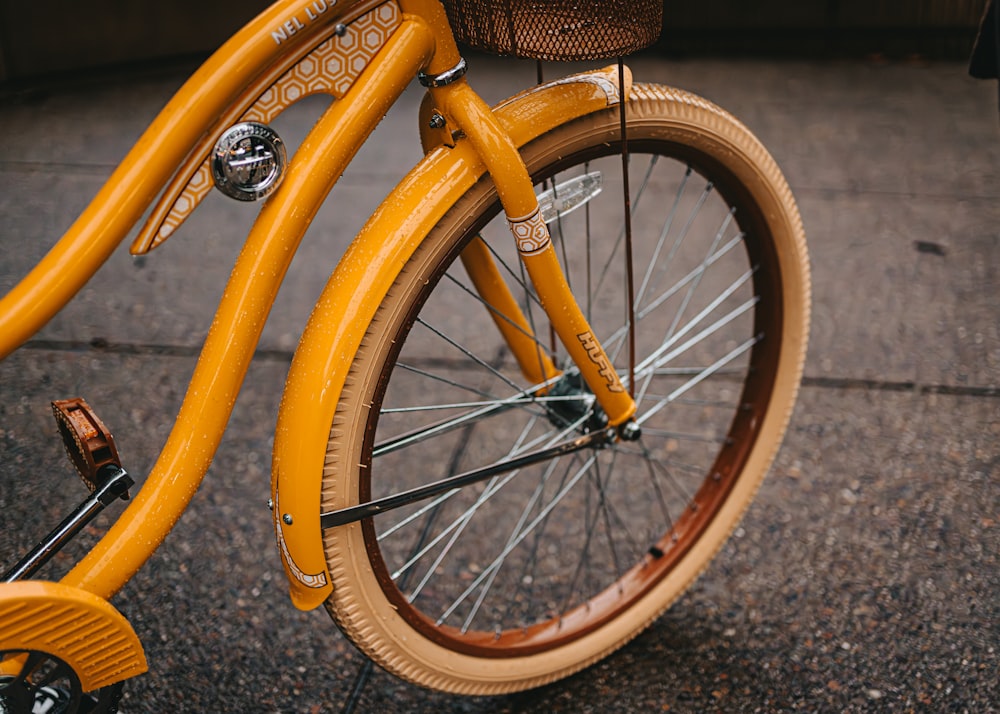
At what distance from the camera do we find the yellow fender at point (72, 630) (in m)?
1.17

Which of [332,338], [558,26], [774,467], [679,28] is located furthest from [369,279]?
[679,28]

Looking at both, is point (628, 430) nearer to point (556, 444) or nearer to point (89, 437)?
point (556, 444)

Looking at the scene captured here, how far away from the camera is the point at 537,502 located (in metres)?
2.41

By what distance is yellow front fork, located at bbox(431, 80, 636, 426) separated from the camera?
134 cm

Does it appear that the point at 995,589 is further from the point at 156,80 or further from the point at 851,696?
the point at 156,80

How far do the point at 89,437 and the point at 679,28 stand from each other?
5131 millimetres

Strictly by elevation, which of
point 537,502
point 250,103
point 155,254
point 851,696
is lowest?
point 851,696

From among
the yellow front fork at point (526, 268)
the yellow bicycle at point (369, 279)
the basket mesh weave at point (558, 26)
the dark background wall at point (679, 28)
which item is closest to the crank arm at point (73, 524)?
the yellow bicycle at point (369, 279)

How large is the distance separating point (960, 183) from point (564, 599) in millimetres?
2842

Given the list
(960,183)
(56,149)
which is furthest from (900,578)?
(56,149)

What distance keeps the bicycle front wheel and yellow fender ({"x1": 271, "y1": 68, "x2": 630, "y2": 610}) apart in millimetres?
27

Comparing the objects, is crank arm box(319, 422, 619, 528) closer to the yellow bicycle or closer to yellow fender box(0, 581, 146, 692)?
the yellow bicycle

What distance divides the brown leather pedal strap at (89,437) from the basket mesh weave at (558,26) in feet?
2.53

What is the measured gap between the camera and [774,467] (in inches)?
98.8
